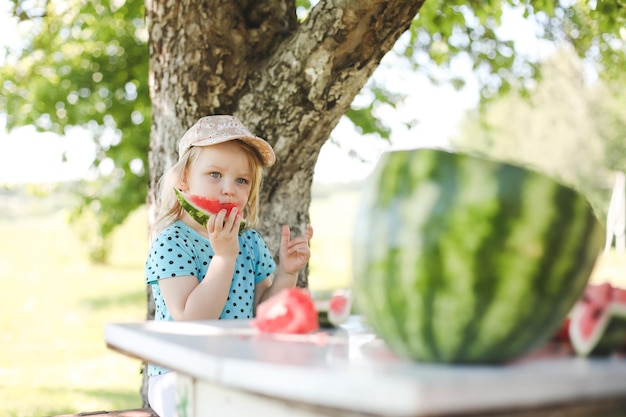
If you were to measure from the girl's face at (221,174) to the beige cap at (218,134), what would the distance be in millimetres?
48

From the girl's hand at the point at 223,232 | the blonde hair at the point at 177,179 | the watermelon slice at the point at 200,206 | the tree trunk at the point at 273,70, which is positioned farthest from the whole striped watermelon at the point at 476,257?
the tree trunk at the point at 273,70

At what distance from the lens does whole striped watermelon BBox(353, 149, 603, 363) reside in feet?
4.19

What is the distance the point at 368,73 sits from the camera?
12.7ft

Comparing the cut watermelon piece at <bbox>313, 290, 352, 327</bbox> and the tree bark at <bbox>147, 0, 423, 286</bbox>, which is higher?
the tree bark at <bbox>147, 0, 423, 286</bbox>

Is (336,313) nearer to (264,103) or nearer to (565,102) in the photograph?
(264,103)

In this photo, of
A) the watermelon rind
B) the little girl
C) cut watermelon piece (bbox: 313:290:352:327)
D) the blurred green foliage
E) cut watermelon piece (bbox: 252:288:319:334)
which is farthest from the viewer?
the blurred green foliage

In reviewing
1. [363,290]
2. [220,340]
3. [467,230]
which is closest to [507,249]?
[467,230]

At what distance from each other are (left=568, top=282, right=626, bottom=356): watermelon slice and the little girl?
1496mm

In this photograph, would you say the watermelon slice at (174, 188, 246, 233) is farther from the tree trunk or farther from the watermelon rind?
the watermelon rind

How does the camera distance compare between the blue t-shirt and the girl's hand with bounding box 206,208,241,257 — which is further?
the blue t-shirt

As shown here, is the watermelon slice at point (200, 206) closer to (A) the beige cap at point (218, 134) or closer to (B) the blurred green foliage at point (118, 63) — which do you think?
(A) the beige cap at point (218, 134)

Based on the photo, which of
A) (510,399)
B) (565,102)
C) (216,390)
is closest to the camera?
(510,399)

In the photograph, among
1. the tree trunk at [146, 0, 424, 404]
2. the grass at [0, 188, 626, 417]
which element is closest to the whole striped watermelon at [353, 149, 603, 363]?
the grass at [0, 188, 626, 417]

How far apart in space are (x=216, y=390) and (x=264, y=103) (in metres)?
2.50
